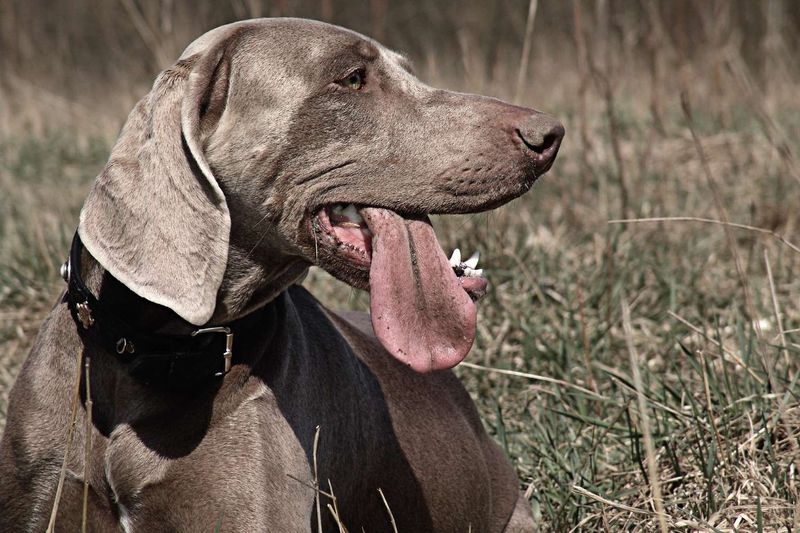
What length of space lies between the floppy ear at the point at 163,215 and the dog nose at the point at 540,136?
Result: 71 centimetres

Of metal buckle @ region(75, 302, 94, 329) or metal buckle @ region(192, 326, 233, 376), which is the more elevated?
metal buckle @ region(75, 302, 94, 329)

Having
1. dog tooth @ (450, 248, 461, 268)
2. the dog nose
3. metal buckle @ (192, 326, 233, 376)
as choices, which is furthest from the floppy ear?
the dog nose

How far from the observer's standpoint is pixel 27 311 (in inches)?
179

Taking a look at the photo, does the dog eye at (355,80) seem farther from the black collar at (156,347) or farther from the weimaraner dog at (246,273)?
the black collar at (156,347)

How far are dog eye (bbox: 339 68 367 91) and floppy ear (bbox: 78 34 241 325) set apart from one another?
409 millimetres

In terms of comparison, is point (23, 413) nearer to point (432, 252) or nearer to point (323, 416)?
point (323, 416)

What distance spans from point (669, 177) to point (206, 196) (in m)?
4.06

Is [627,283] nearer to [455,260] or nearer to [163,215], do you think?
[455,260]

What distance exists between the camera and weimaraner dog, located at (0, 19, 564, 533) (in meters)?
2.47

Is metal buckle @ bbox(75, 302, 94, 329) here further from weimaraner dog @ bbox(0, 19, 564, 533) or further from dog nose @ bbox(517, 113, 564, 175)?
dog nose @ bbox(517, 113, 564, 175)

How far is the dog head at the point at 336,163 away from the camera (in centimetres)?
255

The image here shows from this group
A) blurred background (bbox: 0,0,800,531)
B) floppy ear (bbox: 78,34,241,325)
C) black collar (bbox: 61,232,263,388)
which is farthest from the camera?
blurred background (bbox: 0,0,800,531)

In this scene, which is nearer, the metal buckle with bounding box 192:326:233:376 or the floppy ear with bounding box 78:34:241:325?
the floppy ear with bounding box 78:34:241:325

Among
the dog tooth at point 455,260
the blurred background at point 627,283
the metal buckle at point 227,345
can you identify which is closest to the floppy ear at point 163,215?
the metal buckle at point 227,345
